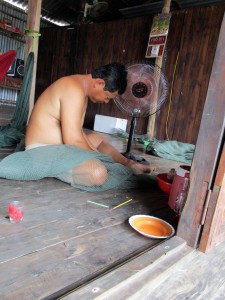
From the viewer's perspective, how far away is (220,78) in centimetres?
110

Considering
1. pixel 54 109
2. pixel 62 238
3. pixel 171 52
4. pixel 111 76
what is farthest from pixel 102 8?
pixel 62 238

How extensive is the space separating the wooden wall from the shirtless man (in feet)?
10.2

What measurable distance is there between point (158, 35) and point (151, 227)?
14.8ft

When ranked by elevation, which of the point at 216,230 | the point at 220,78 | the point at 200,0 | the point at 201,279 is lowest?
the point at 201,279

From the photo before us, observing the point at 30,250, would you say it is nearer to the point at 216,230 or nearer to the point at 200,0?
the point at 216,230

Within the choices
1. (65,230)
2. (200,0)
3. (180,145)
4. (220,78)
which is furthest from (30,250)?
(200,0)

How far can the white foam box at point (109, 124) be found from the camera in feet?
17.9

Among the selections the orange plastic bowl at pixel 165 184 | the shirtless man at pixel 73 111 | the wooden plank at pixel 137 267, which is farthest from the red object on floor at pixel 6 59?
the wooden plank at pixel 137 267

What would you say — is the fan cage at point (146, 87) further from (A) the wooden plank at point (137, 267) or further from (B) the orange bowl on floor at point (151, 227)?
(A) the wooden plank at point (137, 267)

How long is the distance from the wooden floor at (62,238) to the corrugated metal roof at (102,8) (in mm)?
4719

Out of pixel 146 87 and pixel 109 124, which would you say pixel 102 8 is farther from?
pixel 146 87

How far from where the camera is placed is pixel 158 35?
4.95 meters

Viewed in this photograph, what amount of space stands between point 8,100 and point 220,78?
920 cm

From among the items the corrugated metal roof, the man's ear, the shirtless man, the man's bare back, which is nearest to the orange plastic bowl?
the shirtless man
